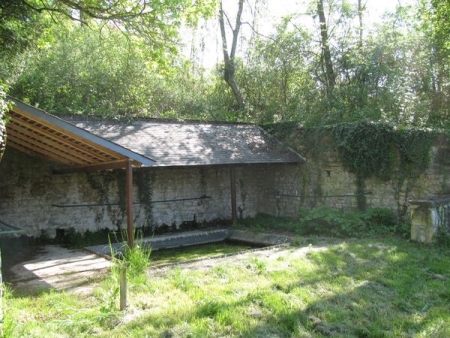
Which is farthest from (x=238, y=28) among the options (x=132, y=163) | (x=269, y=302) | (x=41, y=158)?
(x=269, y=302)

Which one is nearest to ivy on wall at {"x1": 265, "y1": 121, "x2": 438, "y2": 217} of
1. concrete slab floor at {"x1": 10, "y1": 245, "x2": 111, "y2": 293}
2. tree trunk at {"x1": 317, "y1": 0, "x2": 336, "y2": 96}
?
tree trunk at {"x1": 317, "y1": 0, "x2": 336, "y2": 96}

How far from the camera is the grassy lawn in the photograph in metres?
4.39

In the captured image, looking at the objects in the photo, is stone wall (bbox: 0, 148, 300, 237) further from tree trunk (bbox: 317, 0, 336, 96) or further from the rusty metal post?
the rusty metal post

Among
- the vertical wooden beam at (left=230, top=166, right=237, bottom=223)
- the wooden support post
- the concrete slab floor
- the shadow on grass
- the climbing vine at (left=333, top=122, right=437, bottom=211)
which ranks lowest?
the shadow on grass

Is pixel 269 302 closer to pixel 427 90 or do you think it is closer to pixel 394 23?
pixel 427 90

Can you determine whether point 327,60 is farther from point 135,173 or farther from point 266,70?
point 135,173

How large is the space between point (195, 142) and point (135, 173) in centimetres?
183

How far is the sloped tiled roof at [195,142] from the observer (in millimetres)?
9672

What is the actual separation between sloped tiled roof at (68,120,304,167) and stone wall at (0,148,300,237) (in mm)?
1062

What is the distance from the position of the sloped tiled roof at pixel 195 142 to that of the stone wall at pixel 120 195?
41.8 inches

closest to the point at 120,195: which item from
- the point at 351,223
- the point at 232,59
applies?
the point at 351,223

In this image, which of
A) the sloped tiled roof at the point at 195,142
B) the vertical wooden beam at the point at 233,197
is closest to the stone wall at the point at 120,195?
the vertical wooden beam at the point at 233,197

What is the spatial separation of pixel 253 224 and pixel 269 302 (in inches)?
273

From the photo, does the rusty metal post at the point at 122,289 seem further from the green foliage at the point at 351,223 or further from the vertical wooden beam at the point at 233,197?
the vertical wooden beam at the point at 233,197
